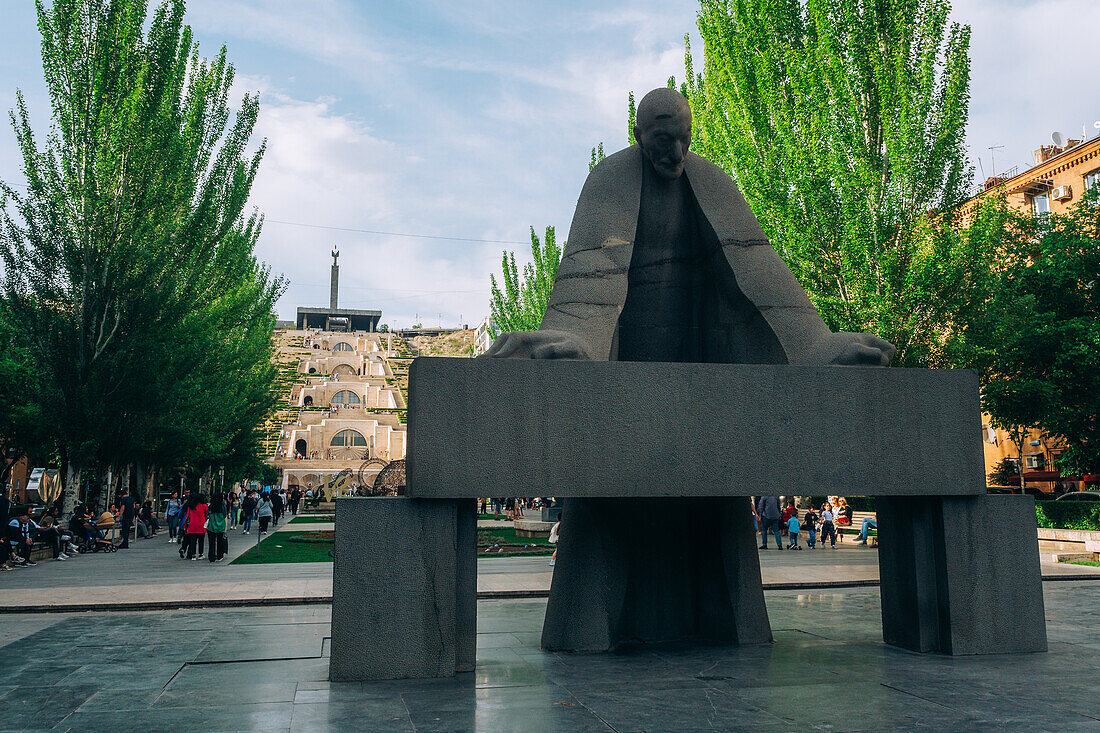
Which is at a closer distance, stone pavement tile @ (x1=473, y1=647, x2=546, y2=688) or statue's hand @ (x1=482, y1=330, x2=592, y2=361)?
stone pavement tile @ (x1=473, y1=647, x2=546, y2=688)

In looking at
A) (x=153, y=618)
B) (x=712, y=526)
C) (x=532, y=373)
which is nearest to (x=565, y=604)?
(x=712, y=526)

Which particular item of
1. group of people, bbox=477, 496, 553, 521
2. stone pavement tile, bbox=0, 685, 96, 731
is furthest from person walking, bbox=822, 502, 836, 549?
stone pavement tile, bbox=0, 685, 96, 731

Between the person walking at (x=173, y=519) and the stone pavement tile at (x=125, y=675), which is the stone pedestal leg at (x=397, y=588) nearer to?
the stone pavement tile at (x=125, y=675)

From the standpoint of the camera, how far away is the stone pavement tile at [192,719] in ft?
12.5

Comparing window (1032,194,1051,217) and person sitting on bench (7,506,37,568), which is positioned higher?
window (1032,194,1051,217)

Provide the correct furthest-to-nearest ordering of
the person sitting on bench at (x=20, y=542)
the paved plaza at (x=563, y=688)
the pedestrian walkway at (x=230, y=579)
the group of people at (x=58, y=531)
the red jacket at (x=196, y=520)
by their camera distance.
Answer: the red jacket at (x=196, y=520) → the person sitting on bench at (x=20, y=542) → the group of people at (x=58, y=531) → the pedestrian walkway at (x=230, y=579) → the paved plaza at (x=563, y=688)

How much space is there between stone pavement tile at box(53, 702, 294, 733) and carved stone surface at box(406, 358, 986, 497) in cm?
133

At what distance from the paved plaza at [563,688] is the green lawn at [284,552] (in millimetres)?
9567

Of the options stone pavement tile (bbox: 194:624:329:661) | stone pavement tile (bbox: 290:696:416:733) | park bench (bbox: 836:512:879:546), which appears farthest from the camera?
park bench (bbox: 836:512:879:546)

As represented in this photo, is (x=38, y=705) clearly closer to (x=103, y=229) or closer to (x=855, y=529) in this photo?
(x=103, y=229)

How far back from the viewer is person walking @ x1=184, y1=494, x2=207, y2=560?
16277 mm

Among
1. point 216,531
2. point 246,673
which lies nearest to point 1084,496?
point 216,531

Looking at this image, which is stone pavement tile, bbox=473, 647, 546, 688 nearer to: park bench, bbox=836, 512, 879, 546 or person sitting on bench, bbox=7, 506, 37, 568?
person sitting on bench, bbox=7, 506, 37, 568

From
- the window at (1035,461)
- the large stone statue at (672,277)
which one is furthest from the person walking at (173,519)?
the window at (1035,461)
